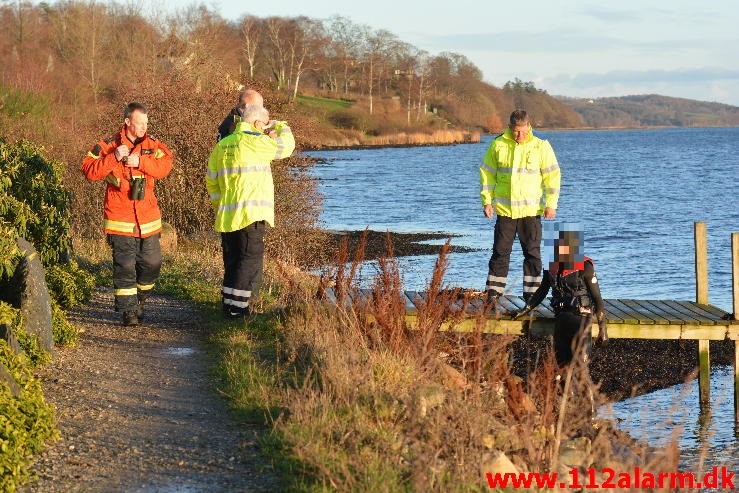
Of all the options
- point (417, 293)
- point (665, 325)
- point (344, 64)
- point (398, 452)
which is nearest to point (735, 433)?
point (665, 325)

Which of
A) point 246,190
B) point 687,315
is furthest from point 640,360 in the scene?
point 246,190

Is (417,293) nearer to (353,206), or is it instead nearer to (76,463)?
(76,463)

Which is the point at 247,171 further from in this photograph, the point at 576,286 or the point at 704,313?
the point at 704,313

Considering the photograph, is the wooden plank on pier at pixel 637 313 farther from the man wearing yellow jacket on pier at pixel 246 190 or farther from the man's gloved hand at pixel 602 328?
the man wearing yellow jacket on pier at pixel 246 190

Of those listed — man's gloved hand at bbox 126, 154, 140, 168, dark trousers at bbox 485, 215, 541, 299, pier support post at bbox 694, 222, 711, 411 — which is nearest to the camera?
man's gloved hand at bbox 126, 154, 140, 168

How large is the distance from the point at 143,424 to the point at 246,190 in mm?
3856

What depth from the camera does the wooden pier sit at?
1129cm

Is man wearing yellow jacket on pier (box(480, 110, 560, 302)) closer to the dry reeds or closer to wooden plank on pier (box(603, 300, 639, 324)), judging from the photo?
wooden plank on pier (box(603, 300, 639, 324))

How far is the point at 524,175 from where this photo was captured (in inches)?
460

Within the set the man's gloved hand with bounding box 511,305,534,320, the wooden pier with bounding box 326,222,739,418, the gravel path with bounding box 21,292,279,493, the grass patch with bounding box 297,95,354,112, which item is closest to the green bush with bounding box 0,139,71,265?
the gravel path with bounding box 21,292,279,493

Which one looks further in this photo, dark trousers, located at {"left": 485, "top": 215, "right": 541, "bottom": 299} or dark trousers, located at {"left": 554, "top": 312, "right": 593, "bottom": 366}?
dark trousers, located at {"left": 485, "top": 215, "right": 541, "bottom": 299}

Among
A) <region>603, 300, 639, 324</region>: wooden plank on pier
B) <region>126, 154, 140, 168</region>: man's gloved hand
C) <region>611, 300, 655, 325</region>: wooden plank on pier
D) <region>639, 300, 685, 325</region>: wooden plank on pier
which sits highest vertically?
<region>126, 154, 140, 168</region>: man's gloved hand

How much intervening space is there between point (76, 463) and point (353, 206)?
38840mm

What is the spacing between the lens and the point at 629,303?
42.7ft
